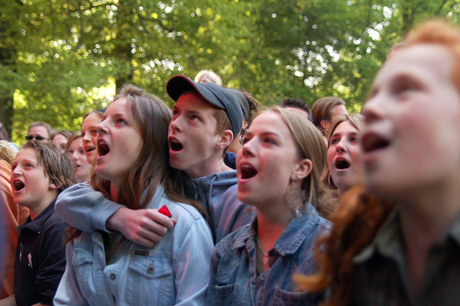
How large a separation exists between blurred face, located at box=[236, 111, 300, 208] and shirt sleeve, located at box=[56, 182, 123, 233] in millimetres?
829

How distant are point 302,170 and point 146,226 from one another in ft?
2.71

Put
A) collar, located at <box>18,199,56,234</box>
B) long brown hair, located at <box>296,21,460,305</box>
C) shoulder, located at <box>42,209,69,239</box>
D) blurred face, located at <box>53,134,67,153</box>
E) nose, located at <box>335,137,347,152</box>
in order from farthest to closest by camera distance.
Result: blurred face, located at <box>53,134,67,153</box> < collar, located at <box>18,199,56,234</box> < shoulder, located at <box>42,209,69,239</box> < nose, located at <box>335,137,347,152</box> < long brown hair, located at <box>296,21,460,305</box>

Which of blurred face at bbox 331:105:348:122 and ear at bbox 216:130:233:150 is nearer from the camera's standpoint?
ear at bbox 216:130:233:150

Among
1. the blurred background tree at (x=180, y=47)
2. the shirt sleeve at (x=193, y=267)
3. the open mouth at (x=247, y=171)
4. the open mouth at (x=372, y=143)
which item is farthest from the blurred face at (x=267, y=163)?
the blurred background tree at (x=180, y=47)

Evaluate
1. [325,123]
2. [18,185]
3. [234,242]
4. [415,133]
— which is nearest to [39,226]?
[18,185]

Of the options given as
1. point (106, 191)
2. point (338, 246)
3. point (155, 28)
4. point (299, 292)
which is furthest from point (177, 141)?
point (155, 28)

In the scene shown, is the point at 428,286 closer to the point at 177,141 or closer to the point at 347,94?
the point at 177,141

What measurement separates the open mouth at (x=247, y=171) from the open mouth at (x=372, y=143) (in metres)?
1.04

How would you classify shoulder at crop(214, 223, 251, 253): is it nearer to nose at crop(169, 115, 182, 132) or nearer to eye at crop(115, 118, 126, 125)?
nose at crop(169, 115, 182, 132)

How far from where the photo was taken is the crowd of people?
3.20 feet

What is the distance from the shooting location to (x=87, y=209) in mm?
2479

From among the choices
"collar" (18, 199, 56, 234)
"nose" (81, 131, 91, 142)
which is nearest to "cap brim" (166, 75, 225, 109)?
"collar" (18, 199, 56, 234)

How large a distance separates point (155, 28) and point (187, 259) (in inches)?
402

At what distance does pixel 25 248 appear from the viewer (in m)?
3.32
